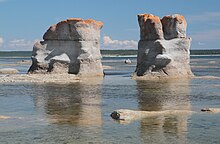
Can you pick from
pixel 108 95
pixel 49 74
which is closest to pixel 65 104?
pixel 108 95

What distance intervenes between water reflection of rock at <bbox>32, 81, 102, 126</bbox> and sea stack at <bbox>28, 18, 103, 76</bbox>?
11592mm

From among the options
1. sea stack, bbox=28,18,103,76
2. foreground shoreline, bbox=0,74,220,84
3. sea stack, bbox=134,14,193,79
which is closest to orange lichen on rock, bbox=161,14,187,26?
sea stack, bbox=134,14,193,79

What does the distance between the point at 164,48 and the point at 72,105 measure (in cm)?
2103

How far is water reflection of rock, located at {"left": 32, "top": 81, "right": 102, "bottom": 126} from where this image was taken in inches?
690

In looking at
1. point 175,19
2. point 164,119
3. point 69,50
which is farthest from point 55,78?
point 164,119

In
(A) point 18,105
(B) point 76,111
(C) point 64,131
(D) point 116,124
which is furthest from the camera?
(A) point 18,105

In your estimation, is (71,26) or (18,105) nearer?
(18,105)

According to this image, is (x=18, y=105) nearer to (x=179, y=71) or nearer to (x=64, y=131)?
(x=64, y=131)

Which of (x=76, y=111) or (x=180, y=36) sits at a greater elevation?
→ (x=180, y=36)

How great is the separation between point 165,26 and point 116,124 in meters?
28.3

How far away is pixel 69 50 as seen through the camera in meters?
43.5

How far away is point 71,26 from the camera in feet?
142

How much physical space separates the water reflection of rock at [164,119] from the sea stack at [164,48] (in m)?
12.6

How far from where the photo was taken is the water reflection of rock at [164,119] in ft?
46.4
